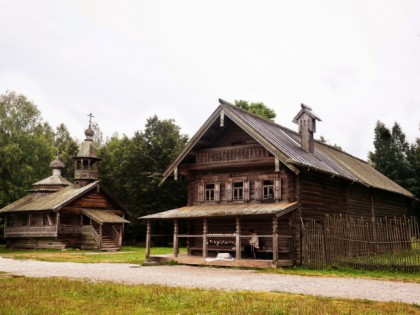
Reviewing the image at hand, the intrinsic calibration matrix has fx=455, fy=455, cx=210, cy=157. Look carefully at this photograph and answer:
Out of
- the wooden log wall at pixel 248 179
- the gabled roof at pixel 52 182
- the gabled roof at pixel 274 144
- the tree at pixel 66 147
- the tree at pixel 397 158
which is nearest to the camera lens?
the gabled roof at pixel 274 144

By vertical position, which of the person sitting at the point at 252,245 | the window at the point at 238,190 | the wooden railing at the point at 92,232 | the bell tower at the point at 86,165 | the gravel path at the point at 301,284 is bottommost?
the gravel path at the point at 301,284

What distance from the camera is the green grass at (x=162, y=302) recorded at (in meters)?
10.0

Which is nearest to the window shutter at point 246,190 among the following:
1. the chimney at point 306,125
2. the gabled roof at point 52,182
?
the chimney at point 306,125

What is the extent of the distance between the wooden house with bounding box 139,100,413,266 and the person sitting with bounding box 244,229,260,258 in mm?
678

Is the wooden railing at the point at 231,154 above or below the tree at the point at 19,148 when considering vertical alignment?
below

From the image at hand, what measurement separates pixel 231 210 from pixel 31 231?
3028 centimetres

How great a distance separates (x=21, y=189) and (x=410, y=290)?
163ft

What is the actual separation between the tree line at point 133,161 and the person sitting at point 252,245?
25.5 m

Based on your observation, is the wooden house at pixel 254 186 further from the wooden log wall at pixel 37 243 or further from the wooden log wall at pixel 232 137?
the wooden log wall at pixel 37 243

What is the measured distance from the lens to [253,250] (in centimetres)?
2477

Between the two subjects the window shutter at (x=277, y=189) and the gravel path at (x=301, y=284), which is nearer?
the gravel path at (x=301, y=284)

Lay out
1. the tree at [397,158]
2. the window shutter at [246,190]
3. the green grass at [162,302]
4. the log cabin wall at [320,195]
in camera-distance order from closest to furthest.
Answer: the green grass at [162,302]
the log cabin wall at [320,195]
the window shutter at [246,190]
the tree at [397,158]

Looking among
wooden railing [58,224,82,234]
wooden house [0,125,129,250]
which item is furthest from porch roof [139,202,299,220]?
wooden railing [58,224,82,234]

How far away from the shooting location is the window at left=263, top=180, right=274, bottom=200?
2611 cm
